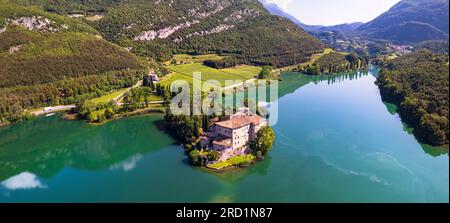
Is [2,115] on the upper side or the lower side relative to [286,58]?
lower

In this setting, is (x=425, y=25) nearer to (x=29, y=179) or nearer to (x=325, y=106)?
(x=325, y=106)

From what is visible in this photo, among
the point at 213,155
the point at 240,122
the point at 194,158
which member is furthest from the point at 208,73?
the point at 213,155

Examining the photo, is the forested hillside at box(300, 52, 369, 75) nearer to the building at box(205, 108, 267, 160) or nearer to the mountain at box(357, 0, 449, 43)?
the mountain at box(357, 0, 449, 43)

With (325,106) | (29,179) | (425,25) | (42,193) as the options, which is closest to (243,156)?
(42,193)

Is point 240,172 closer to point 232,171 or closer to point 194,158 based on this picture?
point 232,171

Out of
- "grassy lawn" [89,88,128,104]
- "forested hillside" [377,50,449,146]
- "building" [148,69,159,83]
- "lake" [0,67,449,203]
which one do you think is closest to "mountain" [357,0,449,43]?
"forested hillside" [377,50,449,146]

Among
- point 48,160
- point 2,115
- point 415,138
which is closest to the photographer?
point 48,160

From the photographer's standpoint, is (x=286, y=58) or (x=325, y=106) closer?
(x=325, y=106)

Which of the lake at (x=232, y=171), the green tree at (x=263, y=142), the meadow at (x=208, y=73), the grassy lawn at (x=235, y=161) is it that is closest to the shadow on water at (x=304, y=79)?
the meadow at (x=208, y=73)
